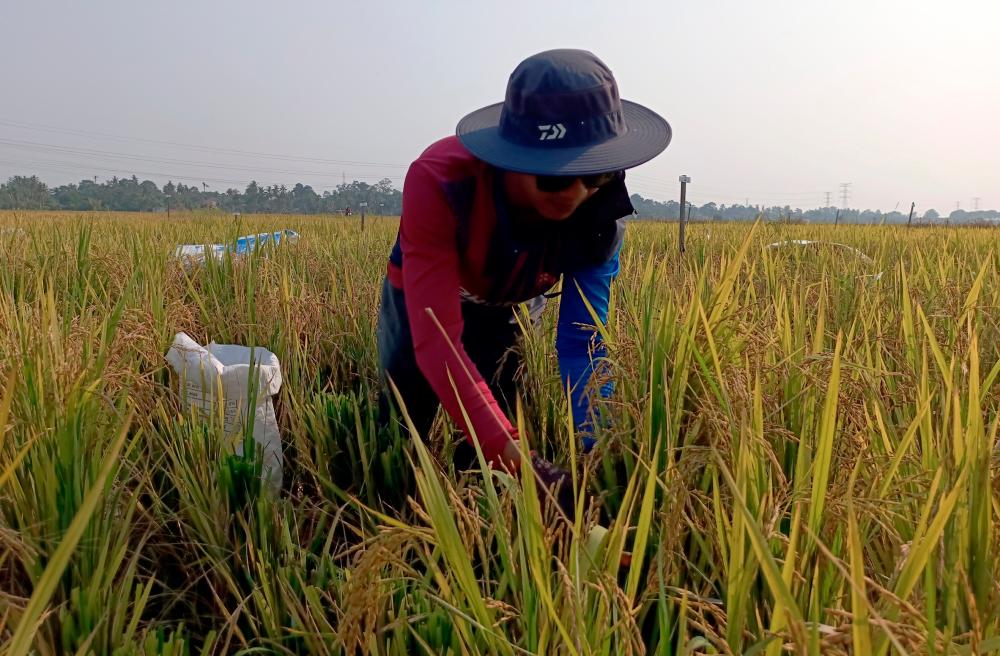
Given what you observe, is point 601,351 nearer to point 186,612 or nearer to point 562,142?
point 562,142

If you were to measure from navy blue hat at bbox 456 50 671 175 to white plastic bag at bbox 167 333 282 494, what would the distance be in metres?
0.77

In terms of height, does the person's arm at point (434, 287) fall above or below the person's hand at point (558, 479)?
above

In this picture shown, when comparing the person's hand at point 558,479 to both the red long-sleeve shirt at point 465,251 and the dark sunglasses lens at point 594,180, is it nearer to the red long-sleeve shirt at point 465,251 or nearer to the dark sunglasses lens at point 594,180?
the red long-sleeve shirt at point 465,251

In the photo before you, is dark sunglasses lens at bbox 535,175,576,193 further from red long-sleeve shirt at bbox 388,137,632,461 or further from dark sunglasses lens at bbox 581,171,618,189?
red long-sleeve shirt at bbox 388,137,632,461

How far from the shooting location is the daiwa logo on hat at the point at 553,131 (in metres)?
1.25

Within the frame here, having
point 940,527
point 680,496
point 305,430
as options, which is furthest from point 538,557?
point 305,430

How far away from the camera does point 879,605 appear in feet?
2.40

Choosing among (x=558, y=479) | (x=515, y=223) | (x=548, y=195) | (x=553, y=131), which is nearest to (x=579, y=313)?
(x=515, y=223)

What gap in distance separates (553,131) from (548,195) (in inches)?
5.8

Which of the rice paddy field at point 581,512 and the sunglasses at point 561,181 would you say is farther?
the sunglasses at point 561,181

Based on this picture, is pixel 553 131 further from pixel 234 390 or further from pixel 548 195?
pixel 234 390

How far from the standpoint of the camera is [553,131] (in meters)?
1.25

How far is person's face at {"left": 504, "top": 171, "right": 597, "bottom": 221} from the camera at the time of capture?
1345mm

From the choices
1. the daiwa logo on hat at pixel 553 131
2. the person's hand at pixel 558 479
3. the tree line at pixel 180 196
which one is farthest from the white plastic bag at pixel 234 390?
the tree line at pixel 180 196
